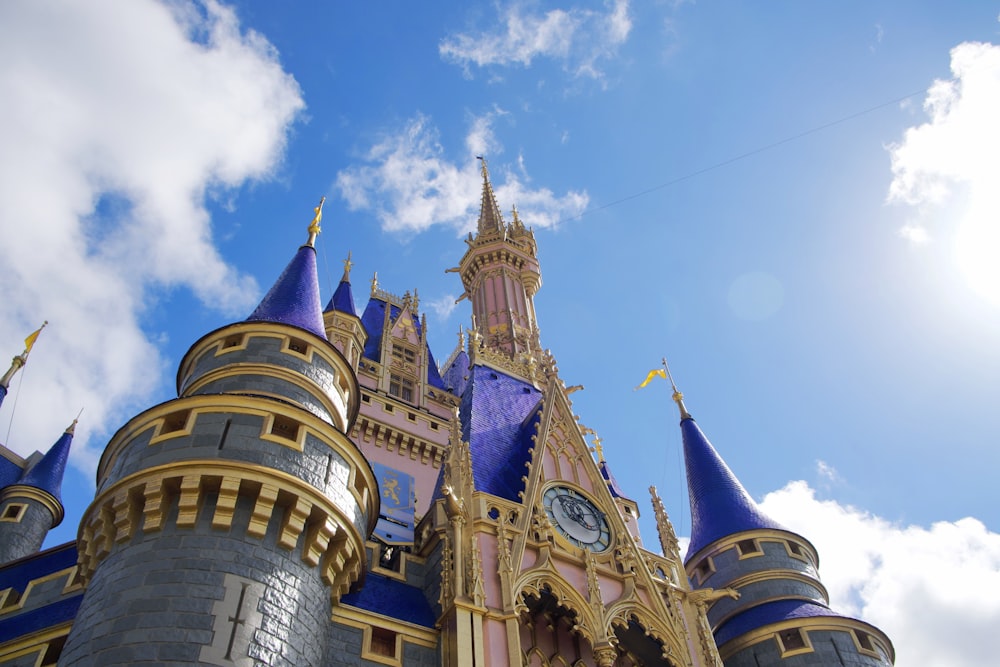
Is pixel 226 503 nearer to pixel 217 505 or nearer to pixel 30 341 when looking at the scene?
pixel 217 505

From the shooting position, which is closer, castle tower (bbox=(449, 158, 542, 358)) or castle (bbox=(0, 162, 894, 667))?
castle (bbox=(0, 162, 894, 667))

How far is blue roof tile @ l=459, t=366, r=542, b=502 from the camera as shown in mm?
25234

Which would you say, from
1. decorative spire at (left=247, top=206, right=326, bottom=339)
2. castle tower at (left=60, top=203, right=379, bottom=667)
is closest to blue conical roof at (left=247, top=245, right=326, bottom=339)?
decorative spire at (left=247, top=206, right=326, bottom=339)

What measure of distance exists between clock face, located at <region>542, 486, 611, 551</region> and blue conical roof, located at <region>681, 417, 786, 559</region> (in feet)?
26.4

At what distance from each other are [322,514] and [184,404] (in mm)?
4325

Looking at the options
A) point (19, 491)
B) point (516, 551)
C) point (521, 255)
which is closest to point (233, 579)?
point (516, 551)

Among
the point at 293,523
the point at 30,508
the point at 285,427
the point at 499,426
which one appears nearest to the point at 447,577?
the point at 293,523

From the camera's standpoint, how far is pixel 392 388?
35625 millimetres

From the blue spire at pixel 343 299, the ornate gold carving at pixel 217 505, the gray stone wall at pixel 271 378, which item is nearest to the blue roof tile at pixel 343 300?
the blue spire at pixel 343 299

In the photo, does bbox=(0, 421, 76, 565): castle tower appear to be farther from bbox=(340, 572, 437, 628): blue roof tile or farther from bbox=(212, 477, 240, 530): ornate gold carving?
bbox=(212, 477, 240, 530): ornate gold carving

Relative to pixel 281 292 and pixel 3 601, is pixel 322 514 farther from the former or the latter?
pixel 3 601

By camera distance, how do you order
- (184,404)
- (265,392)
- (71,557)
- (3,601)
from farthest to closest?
(71,557) < (3,601) < (265,392) < (184,404)

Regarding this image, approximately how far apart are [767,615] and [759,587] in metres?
1.66

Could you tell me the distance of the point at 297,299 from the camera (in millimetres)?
25297
